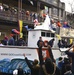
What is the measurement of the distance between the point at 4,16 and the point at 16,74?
17.6m

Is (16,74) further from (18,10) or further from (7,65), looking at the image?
(18,10)

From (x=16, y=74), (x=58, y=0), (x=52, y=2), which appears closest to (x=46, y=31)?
(x=16, y=74)

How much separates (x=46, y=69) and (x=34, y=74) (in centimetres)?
100

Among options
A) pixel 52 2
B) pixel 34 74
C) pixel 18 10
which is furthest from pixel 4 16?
pixel 34 74

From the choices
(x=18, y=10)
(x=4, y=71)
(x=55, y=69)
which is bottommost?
(x=4, y=71)

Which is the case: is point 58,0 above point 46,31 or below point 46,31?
above

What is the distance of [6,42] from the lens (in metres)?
18.0

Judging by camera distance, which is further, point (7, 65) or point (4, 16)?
point (4, 16)

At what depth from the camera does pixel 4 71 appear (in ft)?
42.5

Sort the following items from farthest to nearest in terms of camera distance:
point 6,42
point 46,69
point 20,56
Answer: point 6,42 → point 20,56 → point 46,69

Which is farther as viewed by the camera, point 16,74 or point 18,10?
point 18,10

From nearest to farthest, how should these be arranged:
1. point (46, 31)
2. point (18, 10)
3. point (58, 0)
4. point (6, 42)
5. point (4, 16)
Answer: point (6, 42), point (46, 31), point (4, 16), point (18, 10), point (58, 0)

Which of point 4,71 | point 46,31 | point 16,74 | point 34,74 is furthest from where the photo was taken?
point 46,31

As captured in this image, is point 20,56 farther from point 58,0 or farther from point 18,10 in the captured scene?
point 58,0
